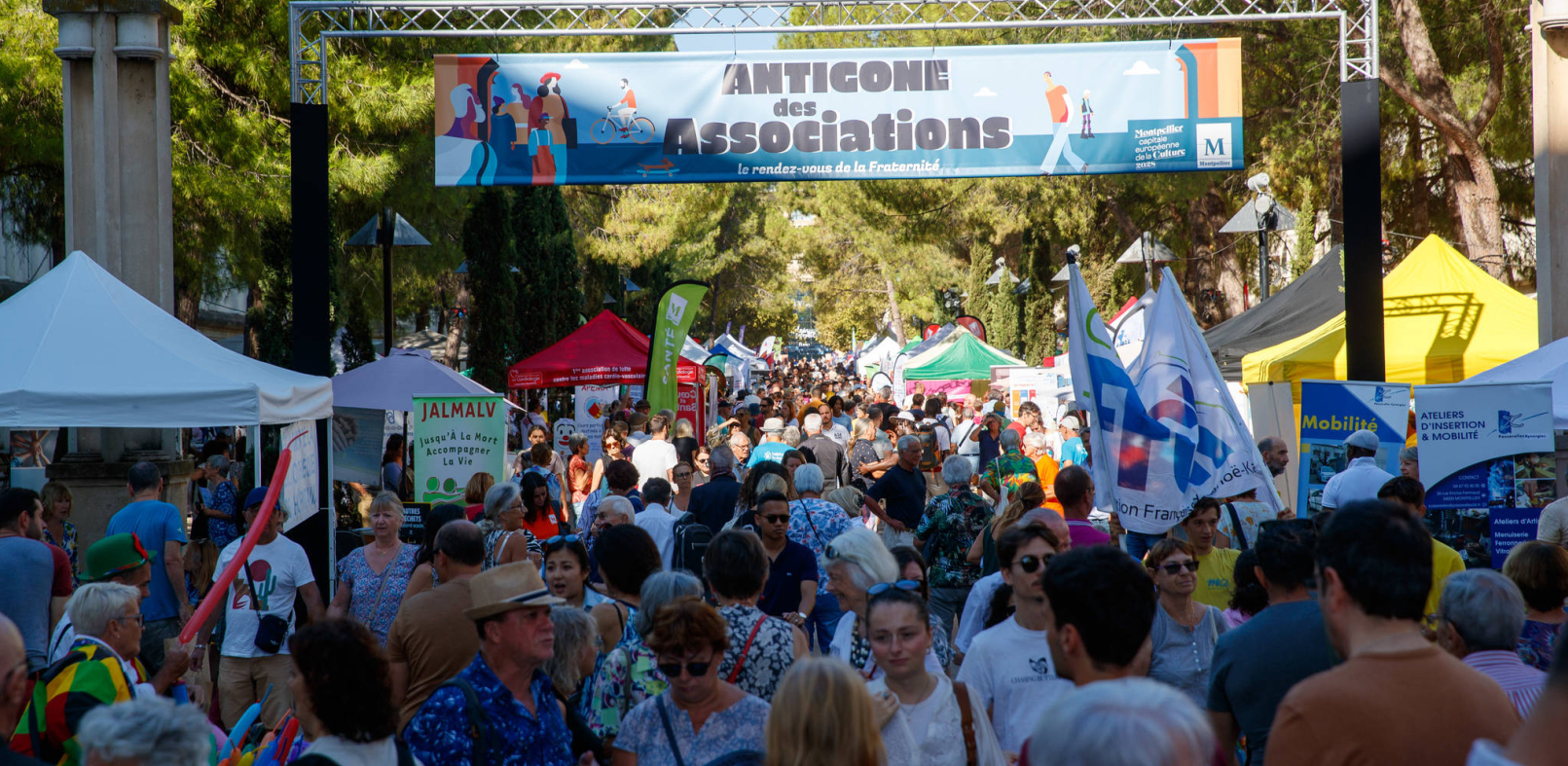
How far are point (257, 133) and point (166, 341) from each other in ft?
29.5

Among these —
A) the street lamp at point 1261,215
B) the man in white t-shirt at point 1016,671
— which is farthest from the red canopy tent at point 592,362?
the man in white t-shirt at point 1016,671

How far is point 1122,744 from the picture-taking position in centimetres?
211

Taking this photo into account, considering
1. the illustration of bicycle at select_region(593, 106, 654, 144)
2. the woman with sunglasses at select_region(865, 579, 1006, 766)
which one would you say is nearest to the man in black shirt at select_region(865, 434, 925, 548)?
the illustration of bicycle at select_region(593, 106, 654, 144)

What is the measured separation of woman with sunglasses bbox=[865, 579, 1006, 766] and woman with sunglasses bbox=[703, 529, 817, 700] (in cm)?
67

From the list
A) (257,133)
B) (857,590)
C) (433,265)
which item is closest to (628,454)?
(257,133)

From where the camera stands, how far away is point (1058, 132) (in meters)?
11.6

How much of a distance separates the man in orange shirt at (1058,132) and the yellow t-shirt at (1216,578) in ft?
18.1

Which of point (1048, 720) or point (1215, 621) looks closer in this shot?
point (1048, 720)

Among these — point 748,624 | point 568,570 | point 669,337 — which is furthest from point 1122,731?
point 669,337

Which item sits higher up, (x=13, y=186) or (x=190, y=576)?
(x=13, y=186)

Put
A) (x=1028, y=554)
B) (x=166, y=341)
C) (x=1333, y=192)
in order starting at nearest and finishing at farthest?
(x=1028, y=554) < (x=166, y=341) < (x=1333, y=192)

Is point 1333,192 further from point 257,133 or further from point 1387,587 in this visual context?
point 1387,587

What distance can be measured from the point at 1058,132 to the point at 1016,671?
7.93m

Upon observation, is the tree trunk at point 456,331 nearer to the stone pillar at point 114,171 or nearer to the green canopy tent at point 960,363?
the green canopy tent at point 960,363
